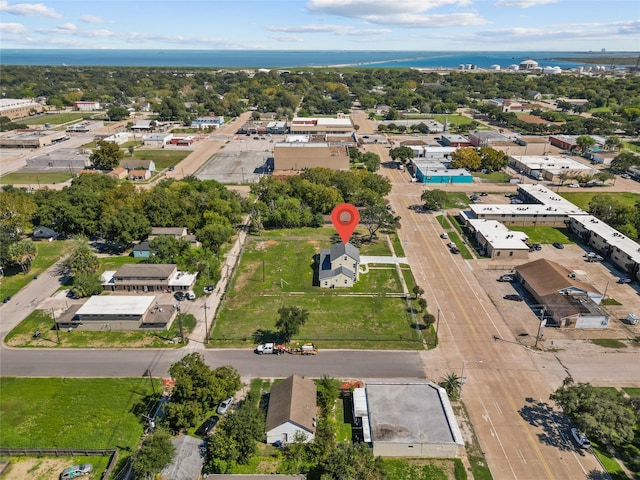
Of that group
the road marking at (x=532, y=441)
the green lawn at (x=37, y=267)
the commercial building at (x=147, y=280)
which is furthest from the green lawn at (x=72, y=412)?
the road marking at (x=532, y=441)

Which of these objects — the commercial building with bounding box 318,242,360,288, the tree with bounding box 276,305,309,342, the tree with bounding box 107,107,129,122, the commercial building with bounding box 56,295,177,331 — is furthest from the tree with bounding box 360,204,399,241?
the tree with bounding box 107,107,129,122

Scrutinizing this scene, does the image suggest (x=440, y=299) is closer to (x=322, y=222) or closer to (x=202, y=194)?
(x=322, y=222)

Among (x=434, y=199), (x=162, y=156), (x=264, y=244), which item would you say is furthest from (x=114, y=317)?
(x=162, y=156)

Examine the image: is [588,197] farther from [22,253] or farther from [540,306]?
[22,253]

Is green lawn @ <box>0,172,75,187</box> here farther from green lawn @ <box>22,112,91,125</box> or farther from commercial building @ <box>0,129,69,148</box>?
green lawn @ <box>22,112,91,125</box>

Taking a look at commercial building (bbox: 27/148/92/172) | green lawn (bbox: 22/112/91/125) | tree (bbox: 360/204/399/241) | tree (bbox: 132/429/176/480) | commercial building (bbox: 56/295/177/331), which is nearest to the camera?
tree (bbox: 132/429/176/480)

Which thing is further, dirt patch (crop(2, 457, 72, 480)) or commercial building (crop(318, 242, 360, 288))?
commercial building (crop(318, 242, 360, 288))

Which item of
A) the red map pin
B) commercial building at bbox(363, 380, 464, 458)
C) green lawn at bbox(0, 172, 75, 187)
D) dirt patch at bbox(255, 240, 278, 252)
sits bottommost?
dirt patch at bbox(255, 240, 278, 252)
